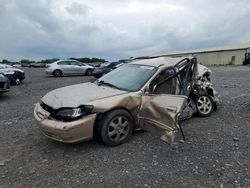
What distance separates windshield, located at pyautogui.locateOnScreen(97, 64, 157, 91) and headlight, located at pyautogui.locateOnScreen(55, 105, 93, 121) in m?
1.02

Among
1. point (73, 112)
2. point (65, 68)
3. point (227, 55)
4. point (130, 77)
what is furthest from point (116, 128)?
point (227, 55)

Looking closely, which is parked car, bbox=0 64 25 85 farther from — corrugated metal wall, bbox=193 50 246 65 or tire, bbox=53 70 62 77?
corrugated metal wall, bbox=193 50 246 65

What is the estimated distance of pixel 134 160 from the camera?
159 inches

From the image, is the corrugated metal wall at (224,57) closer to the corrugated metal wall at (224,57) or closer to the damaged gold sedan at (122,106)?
the corrugated metal wall at (224,57)

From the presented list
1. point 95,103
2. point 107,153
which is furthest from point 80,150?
point 95,103

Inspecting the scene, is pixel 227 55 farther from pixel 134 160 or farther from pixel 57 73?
pixel 134 160

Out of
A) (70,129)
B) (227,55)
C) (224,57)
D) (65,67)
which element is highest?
(227,55)

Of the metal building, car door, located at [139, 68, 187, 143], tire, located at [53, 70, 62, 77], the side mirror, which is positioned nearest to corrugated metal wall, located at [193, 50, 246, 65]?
the metal building

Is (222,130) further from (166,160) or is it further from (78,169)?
(78,169)

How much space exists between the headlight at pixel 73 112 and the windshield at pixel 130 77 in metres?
1.02

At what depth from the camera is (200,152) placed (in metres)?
4.30

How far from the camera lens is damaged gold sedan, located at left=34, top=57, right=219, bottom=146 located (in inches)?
164

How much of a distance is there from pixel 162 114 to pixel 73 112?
148 centimetres

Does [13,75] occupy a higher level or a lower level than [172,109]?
higher
